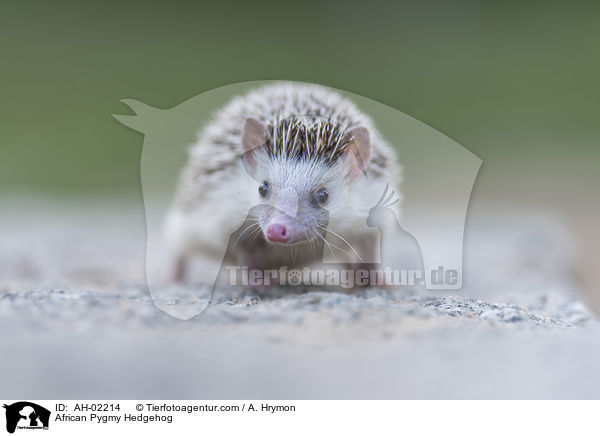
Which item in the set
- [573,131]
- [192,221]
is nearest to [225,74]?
[192,221]

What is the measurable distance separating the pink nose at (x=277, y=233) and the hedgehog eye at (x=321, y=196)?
267 millimetres

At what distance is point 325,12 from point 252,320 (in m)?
4.44

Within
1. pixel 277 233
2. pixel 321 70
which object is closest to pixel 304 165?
pixel 277 233

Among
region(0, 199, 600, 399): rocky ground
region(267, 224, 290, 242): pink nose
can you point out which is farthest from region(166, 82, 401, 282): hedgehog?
region(0, 199, 600, 399): rocky ground

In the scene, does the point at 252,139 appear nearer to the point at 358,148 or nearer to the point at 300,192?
the point at 300,192

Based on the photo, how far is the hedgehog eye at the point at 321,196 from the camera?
2.31 metres

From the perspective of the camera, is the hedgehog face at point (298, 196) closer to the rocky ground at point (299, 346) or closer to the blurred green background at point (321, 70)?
the rocky ground at point (299, 346)

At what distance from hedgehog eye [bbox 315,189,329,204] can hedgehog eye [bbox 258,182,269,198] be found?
7.6 inches

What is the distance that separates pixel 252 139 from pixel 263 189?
22cm
